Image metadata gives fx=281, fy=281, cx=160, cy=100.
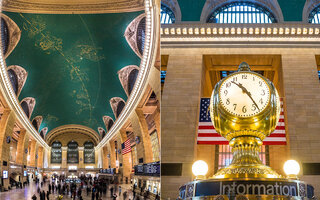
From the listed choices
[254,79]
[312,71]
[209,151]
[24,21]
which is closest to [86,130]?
[209,151]

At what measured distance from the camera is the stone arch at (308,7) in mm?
15062

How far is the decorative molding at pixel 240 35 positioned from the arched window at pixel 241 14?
1.10 m

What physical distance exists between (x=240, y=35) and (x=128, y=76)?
10.5 meters

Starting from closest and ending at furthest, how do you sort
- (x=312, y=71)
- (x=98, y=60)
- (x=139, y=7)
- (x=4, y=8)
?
(x=4, y=8)
(x=312, y=71)
(x=139, y=7)
(x=98, y=60)

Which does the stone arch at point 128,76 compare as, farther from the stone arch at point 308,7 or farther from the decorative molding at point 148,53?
the stone arch at point 308,7

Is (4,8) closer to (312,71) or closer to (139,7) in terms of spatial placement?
(139,7)

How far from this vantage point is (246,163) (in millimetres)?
1557

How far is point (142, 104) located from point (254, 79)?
21.5 m

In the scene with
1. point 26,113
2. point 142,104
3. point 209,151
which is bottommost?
point 209,151

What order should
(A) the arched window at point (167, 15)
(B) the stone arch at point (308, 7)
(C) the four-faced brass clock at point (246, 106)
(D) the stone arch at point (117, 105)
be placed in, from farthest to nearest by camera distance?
1. (D) the stone arch at point (117, 105)
2. (A) the arched window at point (167, 15)
3. (B) the stone arch at point (308, 7)
4. (C) the four-faced brass clock at point (246, 106)

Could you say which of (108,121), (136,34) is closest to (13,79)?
(136,34)

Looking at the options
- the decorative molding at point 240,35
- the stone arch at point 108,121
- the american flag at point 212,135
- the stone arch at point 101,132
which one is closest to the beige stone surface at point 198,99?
the decorative molding at point 240,35

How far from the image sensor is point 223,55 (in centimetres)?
1552

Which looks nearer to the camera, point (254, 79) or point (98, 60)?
point (254, 79)
